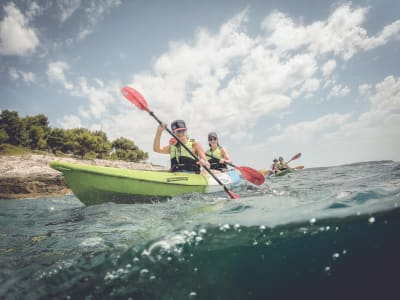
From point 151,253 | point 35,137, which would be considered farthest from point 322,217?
point 35,137

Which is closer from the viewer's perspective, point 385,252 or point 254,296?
point 254,296

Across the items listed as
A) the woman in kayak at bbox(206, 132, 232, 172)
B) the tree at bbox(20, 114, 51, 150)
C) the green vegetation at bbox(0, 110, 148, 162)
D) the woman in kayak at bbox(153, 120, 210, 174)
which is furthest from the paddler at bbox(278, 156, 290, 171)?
the tree at bbox(20, 114, 51, 150)

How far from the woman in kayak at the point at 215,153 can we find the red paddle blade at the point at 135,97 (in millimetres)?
3315

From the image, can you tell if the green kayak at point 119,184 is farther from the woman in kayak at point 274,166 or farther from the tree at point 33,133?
the tree at point 33,133

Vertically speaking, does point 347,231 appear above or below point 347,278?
above

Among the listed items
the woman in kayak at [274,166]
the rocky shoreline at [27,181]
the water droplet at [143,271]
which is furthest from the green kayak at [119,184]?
the woman in kayak at [274,166]

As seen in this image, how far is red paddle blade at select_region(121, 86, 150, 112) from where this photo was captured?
20.7 ft

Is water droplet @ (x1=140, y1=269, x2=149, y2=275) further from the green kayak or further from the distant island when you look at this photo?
the distant island

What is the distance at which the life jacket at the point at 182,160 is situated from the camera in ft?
21.7

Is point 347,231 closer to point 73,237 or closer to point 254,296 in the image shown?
point 254,296

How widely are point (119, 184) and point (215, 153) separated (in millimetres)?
4399

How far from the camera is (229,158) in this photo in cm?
866

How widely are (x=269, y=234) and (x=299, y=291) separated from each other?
620mm

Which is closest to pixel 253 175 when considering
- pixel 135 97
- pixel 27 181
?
pixel 135 97
